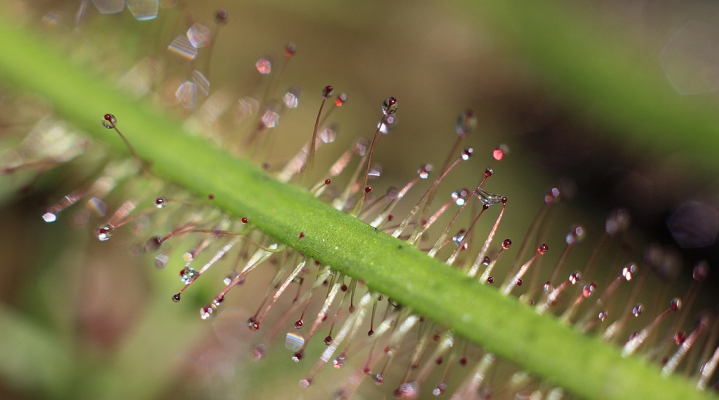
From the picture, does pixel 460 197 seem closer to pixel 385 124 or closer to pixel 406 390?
pixel 385 124

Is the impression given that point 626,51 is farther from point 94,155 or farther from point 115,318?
point 115,318

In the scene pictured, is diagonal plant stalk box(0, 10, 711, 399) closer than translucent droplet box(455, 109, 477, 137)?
Yes

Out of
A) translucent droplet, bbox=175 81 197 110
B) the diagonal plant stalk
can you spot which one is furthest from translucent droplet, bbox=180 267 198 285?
translucent droplet, bbox=175 81 197 110

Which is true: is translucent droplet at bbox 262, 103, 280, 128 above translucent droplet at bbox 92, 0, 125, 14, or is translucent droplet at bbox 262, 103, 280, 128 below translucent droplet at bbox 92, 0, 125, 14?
below

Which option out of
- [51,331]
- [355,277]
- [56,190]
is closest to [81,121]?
[56,190]

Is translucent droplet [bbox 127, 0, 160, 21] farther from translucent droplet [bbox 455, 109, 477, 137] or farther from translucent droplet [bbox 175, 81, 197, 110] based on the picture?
translucent droplet [bbox 455, 109, 477, 137]

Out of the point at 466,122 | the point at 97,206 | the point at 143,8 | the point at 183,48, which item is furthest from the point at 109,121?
the point at 143,8
